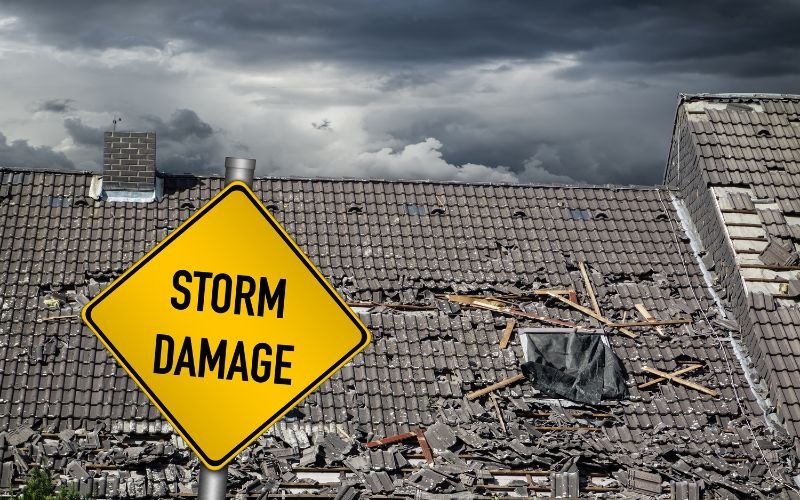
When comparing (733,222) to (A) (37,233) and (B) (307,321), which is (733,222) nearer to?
(A) (37,233)

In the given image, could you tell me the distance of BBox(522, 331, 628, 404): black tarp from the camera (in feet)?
46.5

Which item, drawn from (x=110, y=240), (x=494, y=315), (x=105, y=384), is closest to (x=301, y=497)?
(x=105, y=384)

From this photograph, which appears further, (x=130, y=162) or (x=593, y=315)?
(x=130, y=162)

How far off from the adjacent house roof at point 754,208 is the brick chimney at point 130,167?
9742mm

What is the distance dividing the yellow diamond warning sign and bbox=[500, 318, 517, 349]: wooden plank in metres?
10.2

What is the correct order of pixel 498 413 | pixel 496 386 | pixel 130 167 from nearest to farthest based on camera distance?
pixel 498 413, pixel 496 386, pixel 130 167

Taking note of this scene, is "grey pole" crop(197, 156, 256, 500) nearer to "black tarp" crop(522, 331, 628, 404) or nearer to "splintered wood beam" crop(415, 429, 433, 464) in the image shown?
"splintered wood beam" crop(415, 429, 433, 464)

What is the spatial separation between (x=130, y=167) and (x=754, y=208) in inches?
426

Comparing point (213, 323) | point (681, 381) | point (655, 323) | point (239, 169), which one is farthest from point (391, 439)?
point (239, 169)

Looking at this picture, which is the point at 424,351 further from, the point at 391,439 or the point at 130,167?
the point at 130,167

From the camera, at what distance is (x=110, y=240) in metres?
15.8

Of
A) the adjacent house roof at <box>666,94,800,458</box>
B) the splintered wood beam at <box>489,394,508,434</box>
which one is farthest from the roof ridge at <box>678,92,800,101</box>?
the splintered wood beam at <box>489,394,508,434</box>

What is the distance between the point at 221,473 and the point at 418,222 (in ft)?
41.0

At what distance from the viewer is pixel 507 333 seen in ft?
48.4
